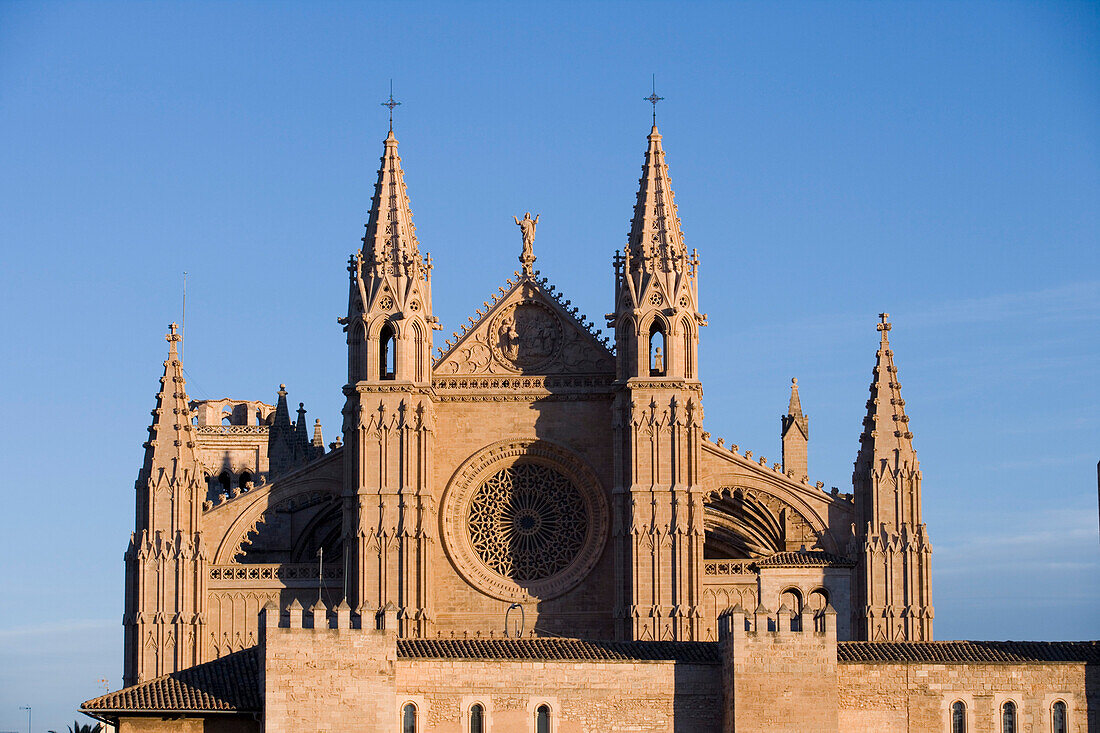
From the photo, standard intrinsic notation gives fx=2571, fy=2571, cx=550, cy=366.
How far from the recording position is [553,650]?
2402 inches

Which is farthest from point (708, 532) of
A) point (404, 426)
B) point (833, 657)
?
point (833, 657)

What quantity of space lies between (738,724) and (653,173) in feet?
84.4

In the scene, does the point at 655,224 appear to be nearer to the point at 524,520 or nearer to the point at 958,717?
the point at 524,520

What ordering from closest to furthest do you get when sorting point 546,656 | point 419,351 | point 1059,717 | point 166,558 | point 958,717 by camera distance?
1. point 958,717
2. point 546,656
3. point 1059,717
4. point 166,558
5. point 419,351

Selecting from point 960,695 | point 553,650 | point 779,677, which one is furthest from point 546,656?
point 960,695

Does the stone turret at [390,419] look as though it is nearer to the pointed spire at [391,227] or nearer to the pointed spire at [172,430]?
the pointed spire at [391,227]

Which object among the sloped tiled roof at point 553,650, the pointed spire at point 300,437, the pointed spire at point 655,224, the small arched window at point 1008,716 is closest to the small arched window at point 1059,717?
the small arched window at point 1008,716

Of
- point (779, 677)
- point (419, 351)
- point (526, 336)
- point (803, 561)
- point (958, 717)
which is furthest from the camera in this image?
point (526, 336)

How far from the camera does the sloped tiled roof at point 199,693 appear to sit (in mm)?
60125

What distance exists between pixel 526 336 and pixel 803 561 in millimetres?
11097

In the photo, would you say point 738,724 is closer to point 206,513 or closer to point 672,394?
point 672,394

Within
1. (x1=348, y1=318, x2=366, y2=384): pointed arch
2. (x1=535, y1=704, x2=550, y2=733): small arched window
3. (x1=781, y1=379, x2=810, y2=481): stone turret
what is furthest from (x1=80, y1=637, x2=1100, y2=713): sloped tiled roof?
(x1=781, y1=379, x2=810, y2=481): stone turret

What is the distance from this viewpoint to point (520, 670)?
60.2 metres

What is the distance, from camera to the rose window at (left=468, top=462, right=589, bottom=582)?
7794 centimetres
